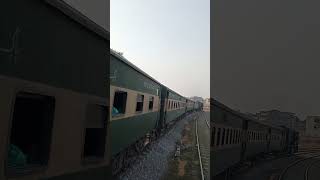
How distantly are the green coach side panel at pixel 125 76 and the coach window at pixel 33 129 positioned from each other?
1912 millimetres

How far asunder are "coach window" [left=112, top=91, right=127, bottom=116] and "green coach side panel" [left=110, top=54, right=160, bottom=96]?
0.18 meters

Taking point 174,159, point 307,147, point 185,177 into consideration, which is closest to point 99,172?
point 185,177

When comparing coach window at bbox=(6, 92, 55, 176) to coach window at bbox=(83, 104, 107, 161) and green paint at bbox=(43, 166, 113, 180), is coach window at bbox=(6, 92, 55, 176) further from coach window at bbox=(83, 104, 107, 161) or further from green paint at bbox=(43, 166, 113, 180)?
coach window at bbox=(83, 104, 107, 161)

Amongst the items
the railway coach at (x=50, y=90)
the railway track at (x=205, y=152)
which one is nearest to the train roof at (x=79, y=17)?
the railway coach at (x=50, y=90)

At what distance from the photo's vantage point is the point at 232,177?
16.7 ft

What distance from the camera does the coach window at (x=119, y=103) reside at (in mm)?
7715

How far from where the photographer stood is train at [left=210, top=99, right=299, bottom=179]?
4348 mm

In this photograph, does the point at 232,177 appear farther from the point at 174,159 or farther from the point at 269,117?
the point at 174,159

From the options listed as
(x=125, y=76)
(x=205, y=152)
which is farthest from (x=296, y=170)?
(x=125, y=76)

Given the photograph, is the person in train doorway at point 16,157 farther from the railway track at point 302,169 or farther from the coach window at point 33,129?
the railway track at point 302,169

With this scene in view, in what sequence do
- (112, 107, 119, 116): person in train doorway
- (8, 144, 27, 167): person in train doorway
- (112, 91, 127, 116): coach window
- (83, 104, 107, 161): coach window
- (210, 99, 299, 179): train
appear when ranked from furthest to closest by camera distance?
(112, 91, 127, 116): coach window, (112, 107, 119, 116): person in train doorway, (83, 104, 107, 161): coach window, (210, 99, 299, 179): train, (8, 144, 27, 167): person in train doorway

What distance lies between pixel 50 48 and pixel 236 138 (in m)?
3.05

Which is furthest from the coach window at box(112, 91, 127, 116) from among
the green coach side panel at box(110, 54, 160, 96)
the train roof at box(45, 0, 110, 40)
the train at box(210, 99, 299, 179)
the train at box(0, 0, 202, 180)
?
the train at box(210, 99, 299, 179)

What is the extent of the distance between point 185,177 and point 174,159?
4.56 feet
